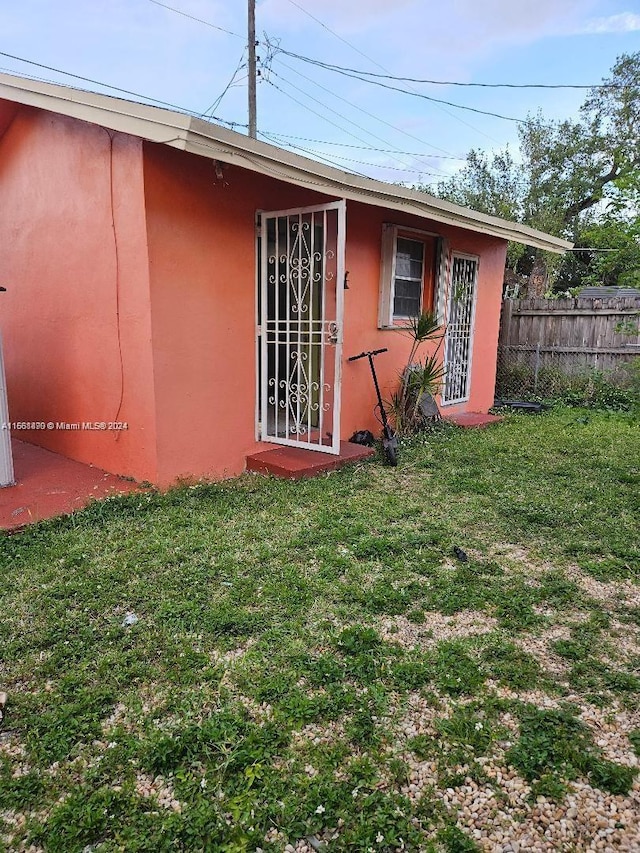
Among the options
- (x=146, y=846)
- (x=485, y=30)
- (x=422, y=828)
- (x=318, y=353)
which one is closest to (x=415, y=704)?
(x=422, y=828)

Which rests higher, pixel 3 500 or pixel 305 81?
pixel 305 81

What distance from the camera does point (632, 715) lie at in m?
1.84

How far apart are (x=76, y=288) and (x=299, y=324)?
77.1 inches

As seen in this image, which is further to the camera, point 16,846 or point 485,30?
point 485,30

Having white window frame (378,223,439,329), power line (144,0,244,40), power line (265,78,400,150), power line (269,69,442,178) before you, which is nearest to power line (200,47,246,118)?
power line (144,0,244,40)

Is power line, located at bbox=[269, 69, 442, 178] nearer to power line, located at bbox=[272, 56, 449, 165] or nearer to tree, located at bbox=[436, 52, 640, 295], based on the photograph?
power line, located at bbox=[272, 56, 449, 165]

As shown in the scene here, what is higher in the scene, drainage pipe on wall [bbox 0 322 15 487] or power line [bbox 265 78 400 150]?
power line [bbox 265 78 400 150]

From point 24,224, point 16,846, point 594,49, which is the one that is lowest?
point 16,846

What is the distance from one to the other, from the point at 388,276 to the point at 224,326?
223 cm

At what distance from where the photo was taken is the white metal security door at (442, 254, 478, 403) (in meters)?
7.15

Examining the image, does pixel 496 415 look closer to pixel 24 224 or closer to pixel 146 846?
pixel 24 224

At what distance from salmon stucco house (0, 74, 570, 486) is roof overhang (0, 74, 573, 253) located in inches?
0.5

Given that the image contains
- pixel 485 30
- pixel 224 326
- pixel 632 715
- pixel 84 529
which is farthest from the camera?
pixel 485 30

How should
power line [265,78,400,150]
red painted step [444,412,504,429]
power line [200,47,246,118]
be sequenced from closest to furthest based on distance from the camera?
red painted step [444,412,504,429] → power line [200,47,246,118] → power line [265,78,400,150]
